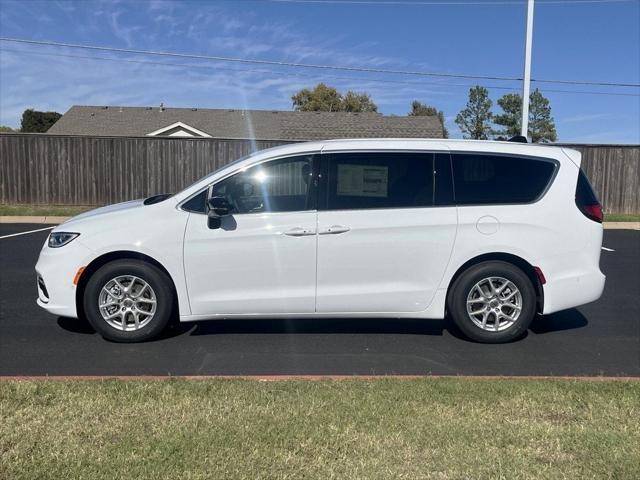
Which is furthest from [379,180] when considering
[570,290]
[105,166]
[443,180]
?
[105,166]

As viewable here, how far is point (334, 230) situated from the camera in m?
5.45

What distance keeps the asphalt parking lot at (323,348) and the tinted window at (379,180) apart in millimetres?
1324

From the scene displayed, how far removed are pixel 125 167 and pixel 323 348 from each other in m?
15.9

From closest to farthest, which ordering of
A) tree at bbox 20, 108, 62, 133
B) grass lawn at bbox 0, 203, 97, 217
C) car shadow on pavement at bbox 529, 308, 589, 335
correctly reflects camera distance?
car shadow on pavement at bbox 529, 308, 589, 335, grass lawn at bbox 0, 203, 97, 217, tree at bbox 20, 108, 62, 133

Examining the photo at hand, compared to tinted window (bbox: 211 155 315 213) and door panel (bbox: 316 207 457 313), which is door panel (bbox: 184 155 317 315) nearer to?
tinted window (bbox: 211 155 315 213)

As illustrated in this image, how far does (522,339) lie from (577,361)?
710 millimetres

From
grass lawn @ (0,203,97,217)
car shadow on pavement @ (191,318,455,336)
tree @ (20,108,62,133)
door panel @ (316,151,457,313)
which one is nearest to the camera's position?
door panel @ (316,151,457,313)

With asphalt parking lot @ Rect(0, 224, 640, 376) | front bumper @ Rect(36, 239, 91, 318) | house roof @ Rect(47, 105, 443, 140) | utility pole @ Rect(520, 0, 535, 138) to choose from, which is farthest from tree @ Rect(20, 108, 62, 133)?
front bumper @ Rect(36, 239, 91, 318)

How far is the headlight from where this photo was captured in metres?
5.53

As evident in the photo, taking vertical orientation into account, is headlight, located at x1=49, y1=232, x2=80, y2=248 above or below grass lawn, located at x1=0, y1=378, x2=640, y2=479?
Result: above

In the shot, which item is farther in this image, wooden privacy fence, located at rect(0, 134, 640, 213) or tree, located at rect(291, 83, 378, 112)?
tree, located at rect(291, 83, 378, 112)

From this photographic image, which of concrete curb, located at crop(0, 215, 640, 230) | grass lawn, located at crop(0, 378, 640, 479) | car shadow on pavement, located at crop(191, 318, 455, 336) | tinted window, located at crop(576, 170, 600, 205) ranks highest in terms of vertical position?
tinted window, located at crop(576, 170, 600, 205)

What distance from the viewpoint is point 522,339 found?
19.5 ft

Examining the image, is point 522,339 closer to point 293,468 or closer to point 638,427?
point 638,427
